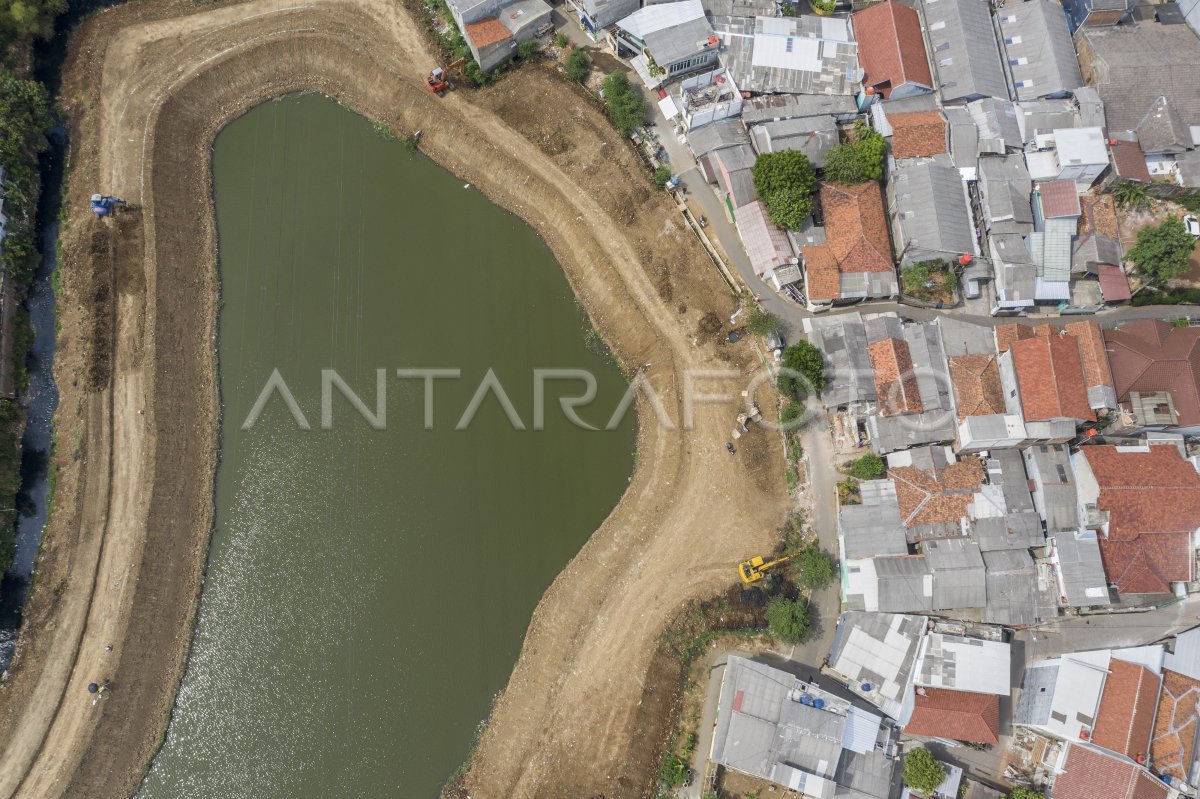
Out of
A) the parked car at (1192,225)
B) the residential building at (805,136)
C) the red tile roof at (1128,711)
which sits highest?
the residential building at (805,136)

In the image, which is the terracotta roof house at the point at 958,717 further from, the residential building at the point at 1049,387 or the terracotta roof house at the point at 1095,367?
the terracotta roof house at the point at 1095,367

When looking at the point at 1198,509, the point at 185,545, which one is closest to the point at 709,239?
the point at 1198,509

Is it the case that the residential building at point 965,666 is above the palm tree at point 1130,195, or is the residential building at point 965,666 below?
below

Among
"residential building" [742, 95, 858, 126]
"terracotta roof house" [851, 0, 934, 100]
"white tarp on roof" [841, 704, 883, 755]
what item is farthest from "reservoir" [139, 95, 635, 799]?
"terracotta roof house" [851, 0, 934, 100]

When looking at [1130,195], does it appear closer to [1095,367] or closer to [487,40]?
[1095,367]

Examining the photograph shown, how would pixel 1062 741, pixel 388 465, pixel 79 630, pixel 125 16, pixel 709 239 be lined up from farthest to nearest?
pixel 125 16 < pixel 709 239 < pixel 388 465 < pixel 79 630 < pixel 1062 741

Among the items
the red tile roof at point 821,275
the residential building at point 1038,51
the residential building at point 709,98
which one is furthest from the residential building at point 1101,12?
the red tile roof at point 821,275

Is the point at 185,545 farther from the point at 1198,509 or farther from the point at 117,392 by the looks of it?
the point at 1198,509
